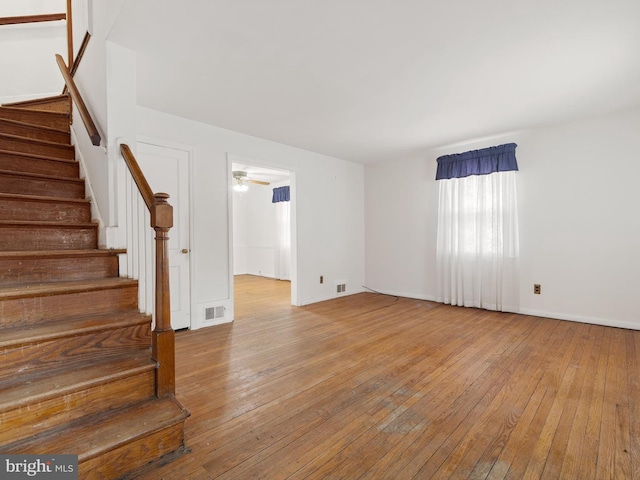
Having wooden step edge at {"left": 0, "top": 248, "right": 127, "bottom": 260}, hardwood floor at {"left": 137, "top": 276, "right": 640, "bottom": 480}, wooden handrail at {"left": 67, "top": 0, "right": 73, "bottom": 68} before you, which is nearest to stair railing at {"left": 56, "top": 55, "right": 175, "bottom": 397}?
hardwood floor at {"left": 137, "top": 276, "right": 640, "bottom": 480}

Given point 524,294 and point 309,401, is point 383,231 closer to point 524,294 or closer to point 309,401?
point 524,294

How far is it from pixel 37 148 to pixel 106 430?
2825mm

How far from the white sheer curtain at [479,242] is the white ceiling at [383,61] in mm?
950

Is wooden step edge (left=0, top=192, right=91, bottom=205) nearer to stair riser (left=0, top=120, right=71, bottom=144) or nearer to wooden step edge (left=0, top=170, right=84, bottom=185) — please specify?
wooden step edge (left=0, top=170, right=84, bottom=185)

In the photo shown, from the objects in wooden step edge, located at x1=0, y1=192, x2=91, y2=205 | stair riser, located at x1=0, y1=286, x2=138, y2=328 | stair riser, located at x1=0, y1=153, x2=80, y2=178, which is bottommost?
stair riser, located at x1=0, y1=286, x2=138, y2=328

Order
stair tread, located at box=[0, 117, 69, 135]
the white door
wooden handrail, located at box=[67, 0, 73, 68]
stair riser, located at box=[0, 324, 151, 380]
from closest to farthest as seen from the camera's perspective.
A: stair riser, located at box=[0, 324, 151, 380], stair tread, located at box=[0, 117, 69, 135], wooden handrail, located at box=[67, 0, 73, 68], the white door

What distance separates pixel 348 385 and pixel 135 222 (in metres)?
1.86

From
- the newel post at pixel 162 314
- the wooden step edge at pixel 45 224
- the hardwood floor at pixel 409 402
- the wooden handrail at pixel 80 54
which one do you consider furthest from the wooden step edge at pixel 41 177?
the hardwood floor at pixel 409 402

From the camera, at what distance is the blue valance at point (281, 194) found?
23.9 ft

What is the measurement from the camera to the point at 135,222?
6.56ft

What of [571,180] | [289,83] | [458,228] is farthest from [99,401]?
[571,180]

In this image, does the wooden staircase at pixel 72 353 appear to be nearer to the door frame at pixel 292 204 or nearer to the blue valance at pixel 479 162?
the door frame at pixel 292 204
